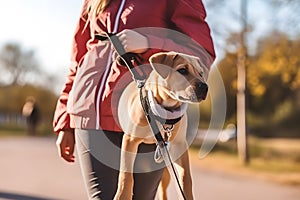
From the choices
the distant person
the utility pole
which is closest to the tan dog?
the utility pole

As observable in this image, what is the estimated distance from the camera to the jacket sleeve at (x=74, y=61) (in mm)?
2617

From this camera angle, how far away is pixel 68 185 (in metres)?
10.8

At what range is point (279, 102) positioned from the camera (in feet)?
110

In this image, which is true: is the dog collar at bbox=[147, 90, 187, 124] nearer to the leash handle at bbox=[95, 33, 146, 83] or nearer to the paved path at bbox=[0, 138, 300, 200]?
the leash handle at bbox=[95, 33, 146, 83]

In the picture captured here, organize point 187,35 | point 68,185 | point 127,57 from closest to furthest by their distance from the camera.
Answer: point 127,57
point 187,35
point 68,185

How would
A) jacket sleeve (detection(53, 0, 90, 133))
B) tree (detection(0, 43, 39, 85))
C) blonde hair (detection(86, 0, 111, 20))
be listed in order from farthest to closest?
tree (detection(0, 43, 39, 85)) → jacket sleeve (detection(53, 0, 90, 133)) → blonde hair (detection(86, 0, 111, 20))

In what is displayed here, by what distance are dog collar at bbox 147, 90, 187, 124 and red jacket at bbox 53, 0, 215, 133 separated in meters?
0.23

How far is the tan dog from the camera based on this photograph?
6.51 feet

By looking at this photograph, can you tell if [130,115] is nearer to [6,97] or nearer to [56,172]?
[56,172]

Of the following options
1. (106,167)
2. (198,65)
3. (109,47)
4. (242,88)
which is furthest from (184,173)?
(242,88)

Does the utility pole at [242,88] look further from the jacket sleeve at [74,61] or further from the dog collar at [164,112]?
the dog collar at [164,112]

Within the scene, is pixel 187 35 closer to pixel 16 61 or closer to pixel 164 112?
pixel 164 112

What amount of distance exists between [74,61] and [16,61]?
4436cm

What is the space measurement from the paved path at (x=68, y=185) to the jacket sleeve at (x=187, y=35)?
21.4 feet
